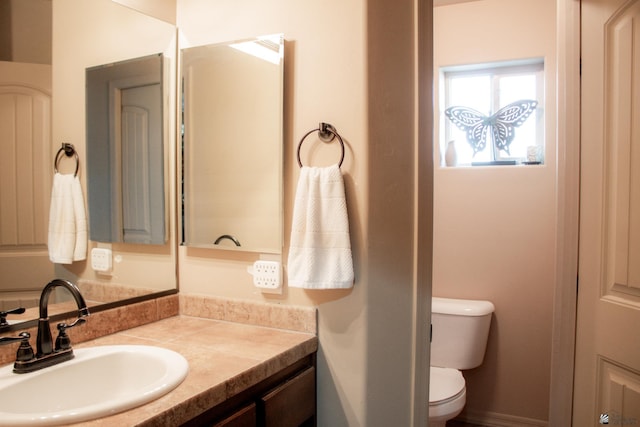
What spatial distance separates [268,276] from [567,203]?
1185mm

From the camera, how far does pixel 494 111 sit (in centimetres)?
250

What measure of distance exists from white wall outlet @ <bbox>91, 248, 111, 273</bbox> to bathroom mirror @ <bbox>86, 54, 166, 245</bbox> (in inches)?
1.3

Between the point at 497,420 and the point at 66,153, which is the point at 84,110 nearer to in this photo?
the point at 66,153

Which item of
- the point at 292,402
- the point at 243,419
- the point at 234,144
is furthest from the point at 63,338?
the point at 234,144

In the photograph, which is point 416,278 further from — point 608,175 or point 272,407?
point 608,175

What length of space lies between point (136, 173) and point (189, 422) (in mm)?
855

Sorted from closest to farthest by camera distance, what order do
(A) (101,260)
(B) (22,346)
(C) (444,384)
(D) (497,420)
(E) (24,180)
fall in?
(B) (22,346)
(E) (24,180)
(A) (101,260)
(C) (444,384)
(D) (497,420)

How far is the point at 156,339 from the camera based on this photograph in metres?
1.19

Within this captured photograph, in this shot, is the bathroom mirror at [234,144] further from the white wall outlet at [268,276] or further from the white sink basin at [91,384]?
the white sink basin at [91,384]

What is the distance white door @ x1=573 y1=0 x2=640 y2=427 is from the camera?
4.55 feet

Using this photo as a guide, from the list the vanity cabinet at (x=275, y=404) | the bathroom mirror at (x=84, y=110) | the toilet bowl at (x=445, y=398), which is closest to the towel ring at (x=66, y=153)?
the bathroom mirror at (x=84, y=110)

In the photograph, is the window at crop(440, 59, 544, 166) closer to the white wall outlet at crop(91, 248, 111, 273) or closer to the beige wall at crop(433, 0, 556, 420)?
the beige wall at crop(433, 0, 556, 420)

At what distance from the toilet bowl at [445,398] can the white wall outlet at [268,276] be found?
3.34 feet

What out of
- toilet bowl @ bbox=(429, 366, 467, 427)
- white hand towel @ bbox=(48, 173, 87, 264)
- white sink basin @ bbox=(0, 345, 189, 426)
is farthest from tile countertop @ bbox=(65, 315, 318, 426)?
toilet bowl @ bbox=(429, 366, 467, 427)
